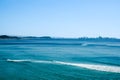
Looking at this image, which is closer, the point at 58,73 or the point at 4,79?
the point at 4,79

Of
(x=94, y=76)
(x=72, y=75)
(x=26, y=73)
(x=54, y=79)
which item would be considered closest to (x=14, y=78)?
(x=26, y=73)

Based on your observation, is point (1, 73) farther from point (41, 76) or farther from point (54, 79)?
point (54, 79)

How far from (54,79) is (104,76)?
5764mm

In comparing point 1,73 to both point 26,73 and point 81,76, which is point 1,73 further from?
point 81,76

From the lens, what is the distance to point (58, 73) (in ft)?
74.5

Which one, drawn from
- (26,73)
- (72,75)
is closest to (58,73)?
(72,75)

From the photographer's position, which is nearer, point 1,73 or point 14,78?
point 14,78

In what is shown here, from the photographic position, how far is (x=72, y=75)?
2158cm

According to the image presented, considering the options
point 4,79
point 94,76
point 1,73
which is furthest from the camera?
point 1,73

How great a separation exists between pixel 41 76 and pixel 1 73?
5.10 metres

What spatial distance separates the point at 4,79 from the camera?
19.7 m

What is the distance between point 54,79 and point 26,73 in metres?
4.46

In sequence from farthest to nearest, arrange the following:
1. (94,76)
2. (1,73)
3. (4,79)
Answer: (1,73) < (94,76) < (4,79)

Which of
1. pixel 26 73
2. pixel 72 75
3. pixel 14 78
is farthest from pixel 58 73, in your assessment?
pixel 14 78
